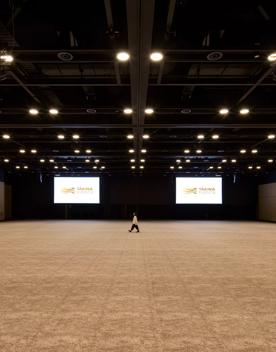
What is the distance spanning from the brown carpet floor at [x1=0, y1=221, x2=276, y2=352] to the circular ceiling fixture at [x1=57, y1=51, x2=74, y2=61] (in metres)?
4.58

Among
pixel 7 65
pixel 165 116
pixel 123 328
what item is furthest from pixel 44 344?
pixel 165 116

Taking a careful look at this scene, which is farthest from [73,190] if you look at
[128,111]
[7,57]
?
[7,57]

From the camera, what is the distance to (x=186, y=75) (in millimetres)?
8766

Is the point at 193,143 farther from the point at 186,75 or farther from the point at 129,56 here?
the point at 129,56

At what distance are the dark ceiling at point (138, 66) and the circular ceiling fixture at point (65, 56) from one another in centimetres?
4

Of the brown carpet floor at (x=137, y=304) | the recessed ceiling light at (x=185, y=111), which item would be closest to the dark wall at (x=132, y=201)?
the recessed ceiling light at (x=185, y=111)

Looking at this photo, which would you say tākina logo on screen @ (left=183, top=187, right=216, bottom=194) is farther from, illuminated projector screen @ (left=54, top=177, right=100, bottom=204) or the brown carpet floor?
the brown carpet floor

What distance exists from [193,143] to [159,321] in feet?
47.7

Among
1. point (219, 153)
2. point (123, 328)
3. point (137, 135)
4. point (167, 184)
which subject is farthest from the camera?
point (167, 184)

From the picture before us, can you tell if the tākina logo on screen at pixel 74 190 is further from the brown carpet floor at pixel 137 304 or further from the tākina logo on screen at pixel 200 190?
the brown carpet floor at pixel 137 304

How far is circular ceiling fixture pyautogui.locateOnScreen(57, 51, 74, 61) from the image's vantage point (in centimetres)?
712

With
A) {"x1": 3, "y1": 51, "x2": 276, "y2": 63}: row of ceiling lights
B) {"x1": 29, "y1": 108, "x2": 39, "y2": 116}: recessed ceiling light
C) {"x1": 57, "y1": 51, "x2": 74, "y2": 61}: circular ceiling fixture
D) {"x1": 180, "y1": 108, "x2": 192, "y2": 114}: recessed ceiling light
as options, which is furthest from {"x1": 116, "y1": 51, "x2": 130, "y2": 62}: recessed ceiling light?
Result: {"x1": 29, "y1": 108, "x2": 39, "y2": 116}: recessed ceiling light

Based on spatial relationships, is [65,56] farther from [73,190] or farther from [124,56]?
[73,190]

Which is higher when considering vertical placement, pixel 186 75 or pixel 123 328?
pixel 186 75
